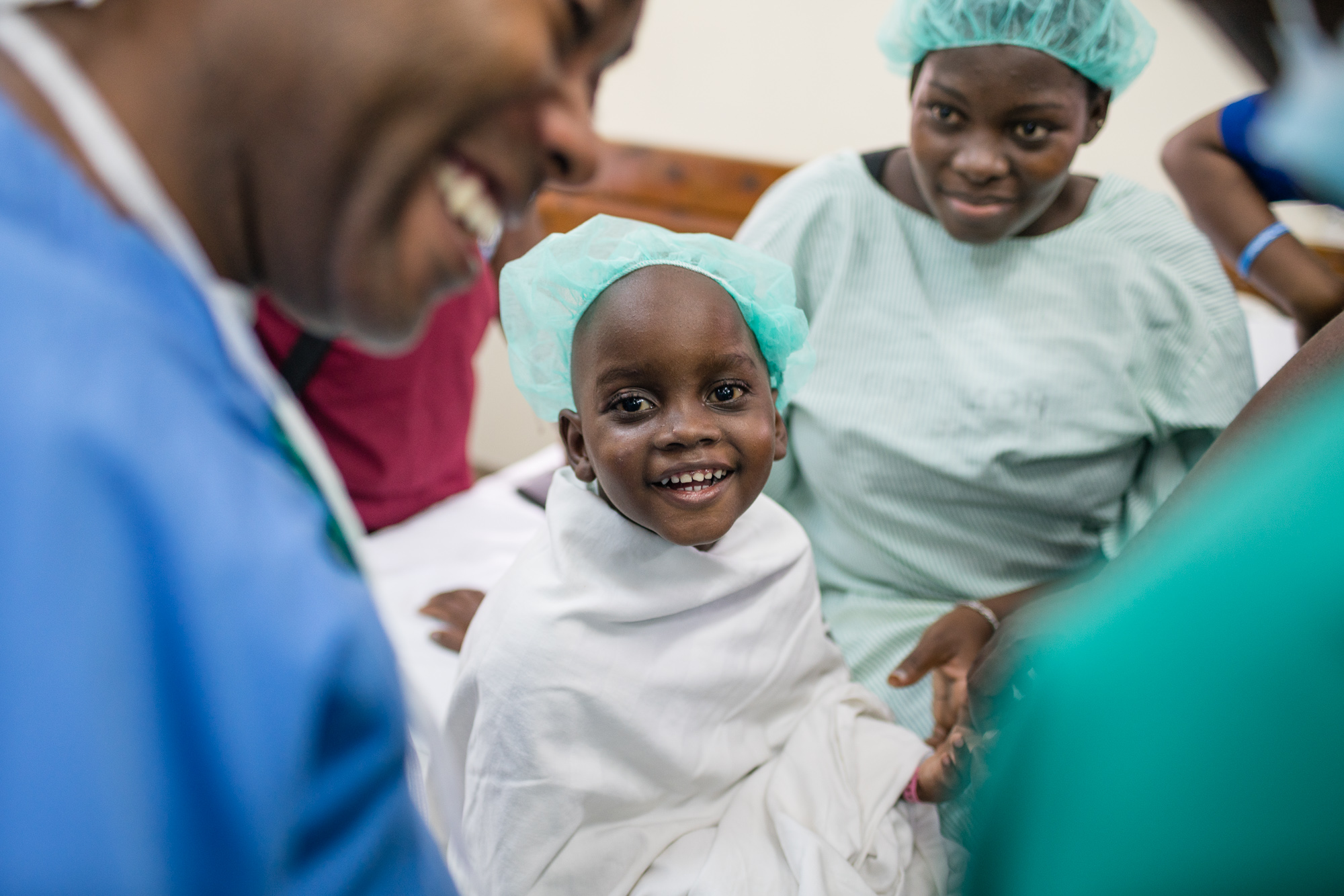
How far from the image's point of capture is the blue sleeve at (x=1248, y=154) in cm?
202

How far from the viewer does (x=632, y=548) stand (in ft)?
4.50

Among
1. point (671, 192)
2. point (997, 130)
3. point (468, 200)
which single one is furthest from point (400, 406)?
point (671, 192)

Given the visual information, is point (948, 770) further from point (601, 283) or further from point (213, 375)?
point (213, 375)

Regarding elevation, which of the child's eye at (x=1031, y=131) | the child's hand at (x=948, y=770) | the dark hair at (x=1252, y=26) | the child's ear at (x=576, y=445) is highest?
the dark hair at (x=1252, y=26)

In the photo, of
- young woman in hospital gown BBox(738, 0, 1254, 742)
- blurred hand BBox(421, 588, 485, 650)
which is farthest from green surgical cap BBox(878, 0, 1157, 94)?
blurred hand BBox(421, 588, 485, 650)

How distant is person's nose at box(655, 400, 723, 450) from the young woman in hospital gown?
0.56m

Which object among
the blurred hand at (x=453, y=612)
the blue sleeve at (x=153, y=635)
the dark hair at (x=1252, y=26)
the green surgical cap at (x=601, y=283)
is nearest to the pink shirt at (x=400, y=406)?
the blurred hand at (x=453, y=612)

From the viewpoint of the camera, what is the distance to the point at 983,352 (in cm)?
182

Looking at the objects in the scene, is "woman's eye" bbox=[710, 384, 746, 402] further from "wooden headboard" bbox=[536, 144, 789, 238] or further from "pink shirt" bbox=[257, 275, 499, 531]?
"wooden headboard" bbox=[536, 144, 789, 238]

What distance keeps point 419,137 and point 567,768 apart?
918 millimetres

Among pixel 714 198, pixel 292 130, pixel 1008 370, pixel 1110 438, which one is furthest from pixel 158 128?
pixel 714 198

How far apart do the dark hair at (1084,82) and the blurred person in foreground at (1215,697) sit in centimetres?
111

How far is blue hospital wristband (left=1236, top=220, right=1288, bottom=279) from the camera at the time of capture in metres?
2.00

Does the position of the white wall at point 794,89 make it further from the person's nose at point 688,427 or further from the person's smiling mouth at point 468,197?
the person's smiling mouth at point 468,197
